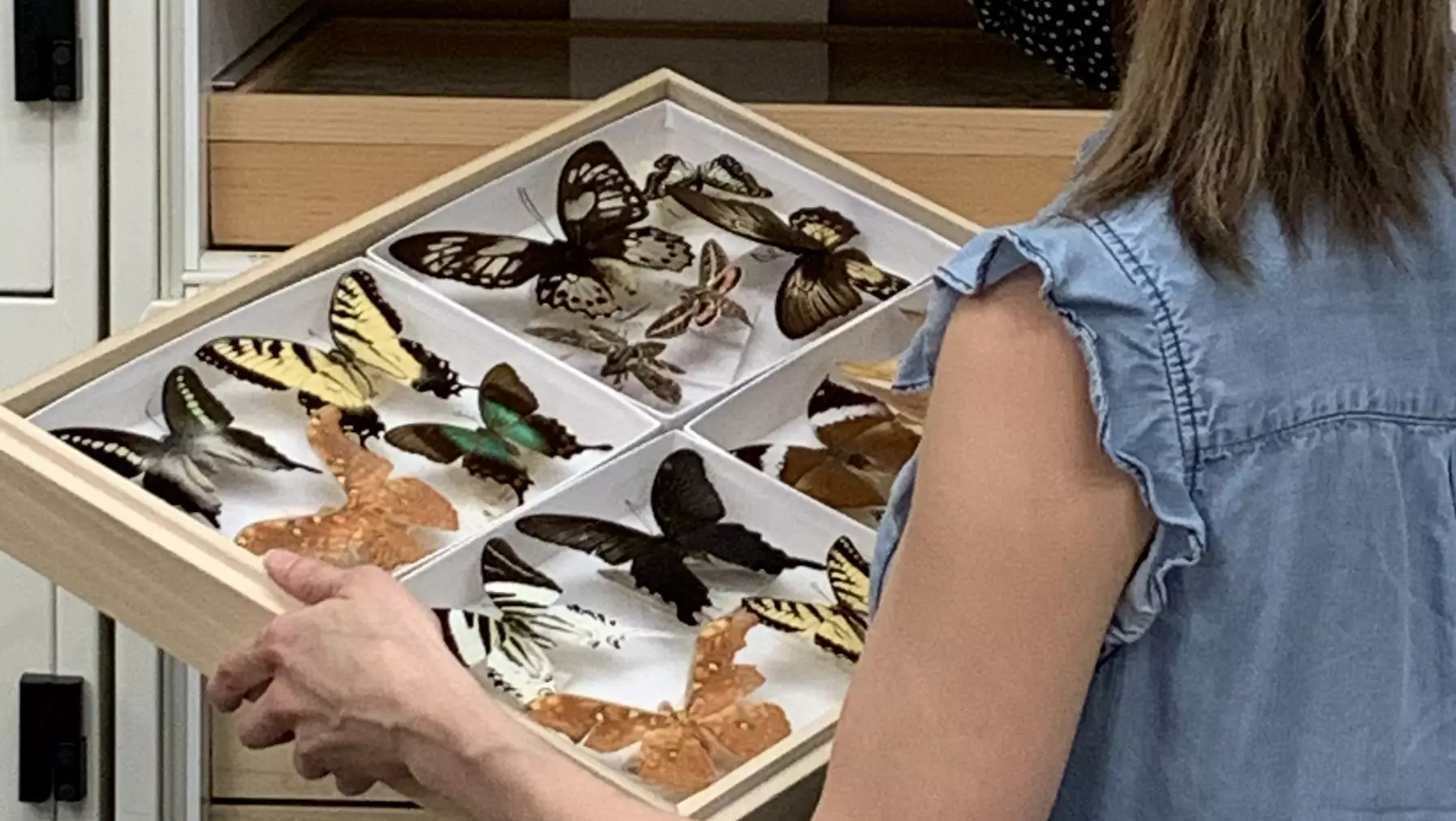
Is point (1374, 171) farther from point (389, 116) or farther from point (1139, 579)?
point (389, 116)

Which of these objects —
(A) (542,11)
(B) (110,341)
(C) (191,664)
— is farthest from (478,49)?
(C) (191,664)

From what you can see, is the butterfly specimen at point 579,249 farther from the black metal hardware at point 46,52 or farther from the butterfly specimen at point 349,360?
the black metal hardware at point 46,52

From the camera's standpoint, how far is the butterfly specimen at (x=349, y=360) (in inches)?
33.3

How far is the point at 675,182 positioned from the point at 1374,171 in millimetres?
525

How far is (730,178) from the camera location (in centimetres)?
101

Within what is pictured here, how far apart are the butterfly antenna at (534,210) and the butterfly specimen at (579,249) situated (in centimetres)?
2

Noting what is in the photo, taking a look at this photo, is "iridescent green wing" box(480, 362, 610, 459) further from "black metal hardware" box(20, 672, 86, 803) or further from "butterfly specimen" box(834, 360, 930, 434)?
→ "black metal hardware" box(20, 672, 86, 803)

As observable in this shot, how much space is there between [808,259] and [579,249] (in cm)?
12

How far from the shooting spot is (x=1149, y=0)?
0.53 m

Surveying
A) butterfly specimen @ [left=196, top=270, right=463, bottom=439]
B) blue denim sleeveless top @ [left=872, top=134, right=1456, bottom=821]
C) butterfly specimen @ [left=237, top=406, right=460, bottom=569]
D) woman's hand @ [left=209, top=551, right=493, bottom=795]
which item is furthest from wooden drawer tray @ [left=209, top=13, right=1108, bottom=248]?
blue denim sleeveless top @ [left=872, top=134, right=1456, bottom=821]

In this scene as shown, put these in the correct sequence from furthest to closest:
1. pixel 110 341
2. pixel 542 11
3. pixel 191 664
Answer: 1. pixel 542 11
2. pixel 110 341
3. pixel 191 664

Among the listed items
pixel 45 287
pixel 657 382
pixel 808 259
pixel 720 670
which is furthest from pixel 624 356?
pixel 45 287

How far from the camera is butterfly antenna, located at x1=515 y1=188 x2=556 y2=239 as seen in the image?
98 centimetres

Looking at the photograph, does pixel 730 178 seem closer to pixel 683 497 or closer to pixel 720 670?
pixel 683 497
